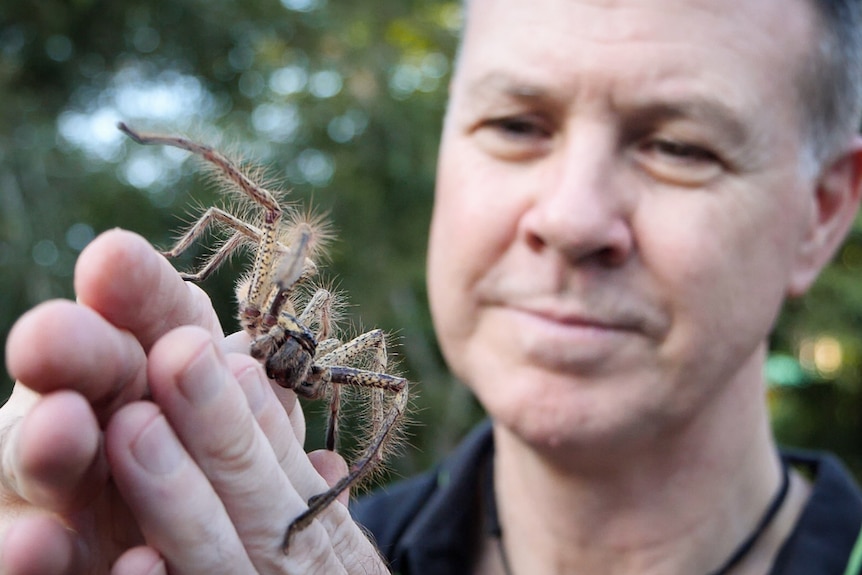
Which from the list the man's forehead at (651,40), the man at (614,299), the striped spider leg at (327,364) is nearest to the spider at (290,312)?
the striped spider leg at (327,364)

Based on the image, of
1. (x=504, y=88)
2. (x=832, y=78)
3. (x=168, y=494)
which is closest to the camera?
(x=168, y=494)

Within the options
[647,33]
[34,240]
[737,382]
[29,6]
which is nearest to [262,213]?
[647,33]

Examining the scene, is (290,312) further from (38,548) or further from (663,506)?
(663,506)

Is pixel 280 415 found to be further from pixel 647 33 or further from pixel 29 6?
pixel 29 6

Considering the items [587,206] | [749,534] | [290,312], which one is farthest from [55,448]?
[749,534]

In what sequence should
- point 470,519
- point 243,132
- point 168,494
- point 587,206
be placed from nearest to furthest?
point 168,494
point 587,206
point 470,519
point 243,132

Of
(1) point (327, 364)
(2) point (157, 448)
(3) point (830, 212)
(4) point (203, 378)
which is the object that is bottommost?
(1) point (327, 364)

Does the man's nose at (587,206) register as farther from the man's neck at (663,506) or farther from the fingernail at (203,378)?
the fingernail at (203,378)
